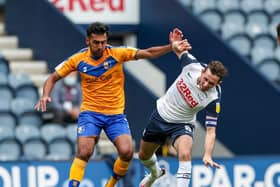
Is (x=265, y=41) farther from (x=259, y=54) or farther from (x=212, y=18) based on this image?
Answer: (x=212, y=18)

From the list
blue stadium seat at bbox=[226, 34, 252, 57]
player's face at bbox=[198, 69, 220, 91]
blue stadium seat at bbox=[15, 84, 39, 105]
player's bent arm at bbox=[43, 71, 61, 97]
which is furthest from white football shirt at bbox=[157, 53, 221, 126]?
blue stadium seat at bbox=[226, 34, 252, 57]

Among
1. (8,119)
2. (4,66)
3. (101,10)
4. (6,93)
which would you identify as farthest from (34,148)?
(101,10)

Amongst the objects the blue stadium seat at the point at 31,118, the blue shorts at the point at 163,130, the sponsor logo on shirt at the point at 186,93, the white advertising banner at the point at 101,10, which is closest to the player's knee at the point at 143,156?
the blue shorts at the point at 163,130

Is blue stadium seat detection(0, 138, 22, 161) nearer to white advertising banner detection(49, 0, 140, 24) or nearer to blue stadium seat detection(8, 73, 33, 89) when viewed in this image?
blue stadium seat detection(8, 73, 33, 89)

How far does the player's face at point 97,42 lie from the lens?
1154 centimetres

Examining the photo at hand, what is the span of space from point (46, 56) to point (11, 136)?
231cm

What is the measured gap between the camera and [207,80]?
11352mm

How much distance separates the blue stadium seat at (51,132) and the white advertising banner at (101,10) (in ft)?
9.84

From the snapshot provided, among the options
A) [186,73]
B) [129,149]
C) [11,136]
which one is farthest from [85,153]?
[11,136]

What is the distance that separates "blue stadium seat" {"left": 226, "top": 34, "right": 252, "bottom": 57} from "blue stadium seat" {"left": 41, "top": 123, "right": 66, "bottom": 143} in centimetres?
334

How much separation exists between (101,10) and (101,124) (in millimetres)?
5921

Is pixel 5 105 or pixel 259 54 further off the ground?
pixel 259 54

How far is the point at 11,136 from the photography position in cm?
1456

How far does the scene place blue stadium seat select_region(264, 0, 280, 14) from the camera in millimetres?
17922
